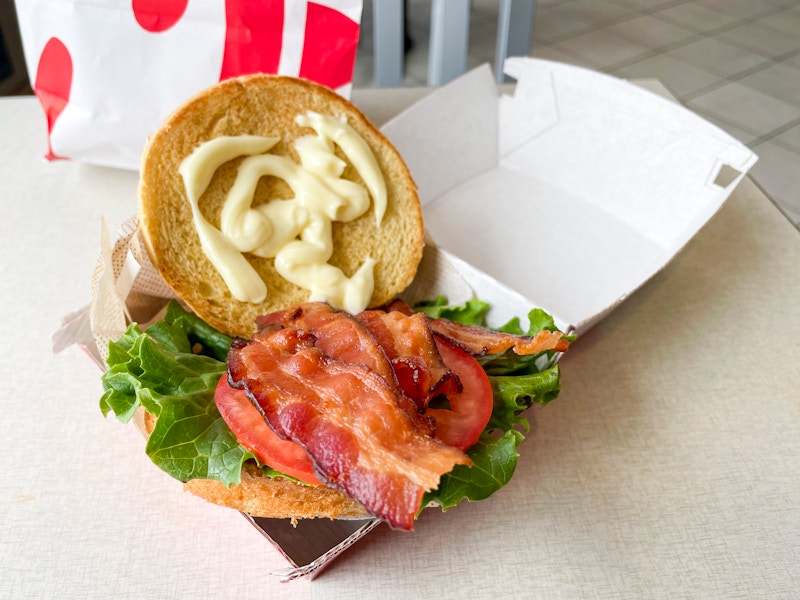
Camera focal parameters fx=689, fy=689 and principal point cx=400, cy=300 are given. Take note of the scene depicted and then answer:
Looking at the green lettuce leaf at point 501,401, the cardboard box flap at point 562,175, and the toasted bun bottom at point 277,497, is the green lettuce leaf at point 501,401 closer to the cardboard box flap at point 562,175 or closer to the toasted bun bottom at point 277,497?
the toasted bun bottom at point 277,497

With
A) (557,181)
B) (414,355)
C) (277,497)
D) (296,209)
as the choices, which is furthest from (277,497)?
(557,181)

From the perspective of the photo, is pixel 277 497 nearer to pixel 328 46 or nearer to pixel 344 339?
pixel 344 339

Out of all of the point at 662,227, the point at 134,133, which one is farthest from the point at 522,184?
the point at 134,133

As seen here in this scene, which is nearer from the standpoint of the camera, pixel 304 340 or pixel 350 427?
pixel 350 427

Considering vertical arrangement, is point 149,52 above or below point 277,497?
above

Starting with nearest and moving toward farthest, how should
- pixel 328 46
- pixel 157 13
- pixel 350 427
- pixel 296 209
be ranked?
1. pixel 350 427
2. pixel 296 209
3. pixel 157 13
4. pixel 328 46

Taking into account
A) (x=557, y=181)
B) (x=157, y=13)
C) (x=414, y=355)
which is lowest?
(x=557, y=181)

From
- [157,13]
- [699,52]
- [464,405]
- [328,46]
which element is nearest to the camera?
[464,405]
